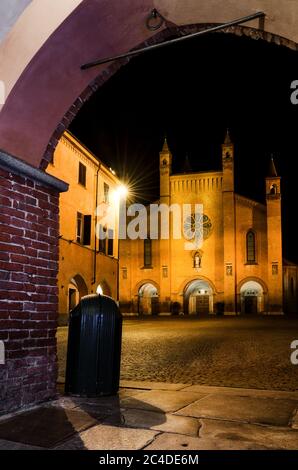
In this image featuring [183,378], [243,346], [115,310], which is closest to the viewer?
[115,310]

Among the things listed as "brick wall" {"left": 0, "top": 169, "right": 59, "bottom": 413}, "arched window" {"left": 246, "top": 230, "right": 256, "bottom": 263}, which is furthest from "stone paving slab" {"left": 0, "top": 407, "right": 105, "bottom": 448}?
"arched window" {"left": 246, "top": 230, "right": 256, "bottom": 263}

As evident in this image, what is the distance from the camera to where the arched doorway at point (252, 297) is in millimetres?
43750

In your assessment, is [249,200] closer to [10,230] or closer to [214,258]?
[214,258]

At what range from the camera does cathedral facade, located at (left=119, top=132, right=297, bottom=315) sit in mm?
43844

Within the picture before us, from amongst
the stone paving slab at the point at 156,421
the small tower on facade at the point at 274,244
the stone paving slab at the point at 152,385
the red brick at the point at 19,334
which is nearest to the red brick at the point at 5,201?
the red brick at the point at 19,334

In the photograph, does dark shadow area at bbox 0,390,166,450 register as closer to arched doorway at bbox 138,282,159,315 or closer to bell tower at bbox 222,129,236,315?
bell tower at bbox 222,129,236,315

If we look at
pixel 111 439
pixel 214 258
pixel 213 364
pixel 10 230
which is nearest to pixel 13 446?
pixel 111 439

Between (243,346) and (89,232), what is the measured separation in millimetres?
15038

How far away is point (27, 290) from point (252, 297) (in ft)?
134

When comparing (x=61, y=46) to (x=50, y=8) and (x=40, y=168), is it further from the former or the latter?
(x=40, y=168)

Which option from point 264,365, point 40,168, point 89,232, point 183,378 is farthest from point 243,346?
point 89,232

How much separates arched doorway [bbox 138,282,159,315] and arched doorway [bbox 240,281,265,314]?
875 centimetres

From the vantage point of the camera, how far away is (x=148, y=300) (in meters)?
47.9

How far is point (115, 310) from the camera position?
241 inches
